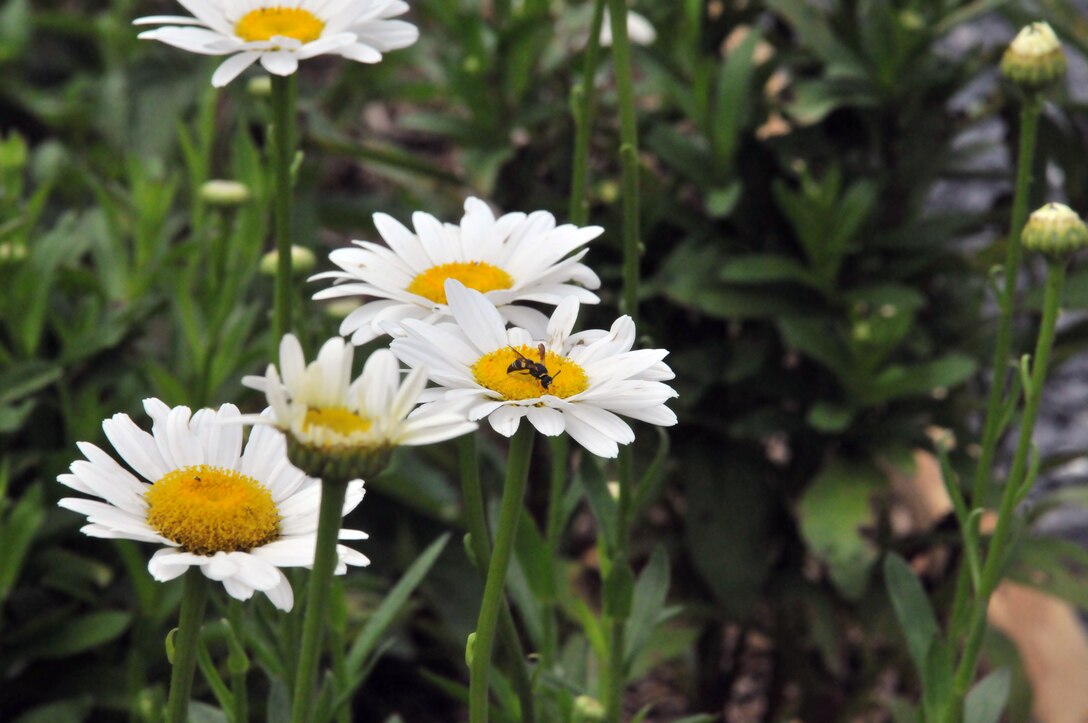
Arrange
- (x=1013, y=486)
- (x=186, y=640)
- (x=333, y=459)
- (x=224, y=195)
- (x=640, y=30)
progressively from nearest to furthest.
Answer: (x=333, y=459), (x=186, y=640), (x=1013, y=486), (x=224, y=195), (x=640, y=30)

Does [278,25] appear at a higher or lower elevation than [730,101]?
lower

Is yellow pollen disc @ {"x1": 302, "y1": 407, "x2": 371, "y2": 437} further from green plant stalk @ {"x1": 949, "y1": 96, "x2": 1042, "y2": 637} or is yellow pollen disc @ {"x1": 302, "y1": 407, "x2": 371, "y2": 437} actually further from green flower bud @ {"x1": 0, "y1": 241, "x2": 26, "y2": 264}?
green flower bud @ {"x1": 0, "y1": 241, "x2": 26, "y2": 264}

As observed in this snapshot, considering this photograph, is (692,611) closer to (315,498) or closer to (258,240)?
(258,240)

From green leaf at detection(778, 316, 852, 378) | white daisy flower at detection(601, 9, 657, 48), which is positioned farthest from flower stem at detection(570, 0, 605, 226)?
white daisy flower at detection(601, 9, 657, 48)

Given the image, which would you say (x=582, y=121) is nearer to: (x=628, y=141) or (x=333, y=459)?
(x=628, y=141)

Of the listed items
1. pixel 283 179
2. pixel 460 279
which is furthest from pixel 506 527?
pixel 283 179

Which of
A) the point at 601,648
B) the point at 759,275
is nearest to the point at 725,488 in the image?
the point at 759,275

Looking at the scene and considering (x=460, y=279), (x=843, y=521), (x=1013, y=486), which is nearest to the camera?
(x=460, y=279)
